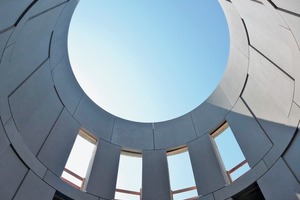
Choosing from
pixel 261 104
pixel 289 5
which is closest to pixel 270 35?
pixel 289 5

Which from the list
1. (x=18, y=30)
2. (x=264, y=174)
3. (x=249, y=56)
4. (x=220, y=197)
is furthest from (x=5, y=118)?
(x=249, y=56)

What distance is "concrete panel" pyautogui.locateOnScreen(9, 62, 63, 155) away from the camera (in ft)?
18.5

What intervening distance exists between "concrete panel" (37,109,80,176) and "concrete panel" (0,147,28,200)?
71 centimetres

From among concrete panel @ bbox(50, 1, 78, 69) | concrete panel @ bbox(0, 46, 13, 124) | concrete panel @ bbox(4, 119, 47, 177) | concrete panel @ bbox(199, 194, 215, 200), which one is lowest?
concrete panel @ bbox(199, 194, 215, 200)

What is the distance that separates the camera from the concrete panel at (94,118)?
7.78 metres

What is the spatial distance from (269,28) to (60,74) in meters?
5.26

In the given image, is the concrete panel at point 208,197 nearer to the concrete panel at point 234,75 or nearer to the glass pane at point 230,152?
the glass pane at point 230,152

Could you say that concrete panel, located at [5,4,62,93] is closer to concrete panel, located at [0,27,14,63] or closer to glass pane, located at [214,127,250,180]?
concrete panel, located at [0,27,14,63]

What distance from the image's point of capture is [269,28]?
18.5 ft

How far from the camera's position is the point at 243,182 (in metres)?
6.11

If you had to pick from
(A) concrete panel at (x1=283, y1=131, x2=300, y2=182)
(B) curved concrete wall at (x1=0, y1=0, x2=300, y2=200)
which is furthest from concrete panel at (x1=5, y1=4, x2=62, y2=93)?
(A) concrete panel at (x1=283, y1=131, x2=300, y2=182)

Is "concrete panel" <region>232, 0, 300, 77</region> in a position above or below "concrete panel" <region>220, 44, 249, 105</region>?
below

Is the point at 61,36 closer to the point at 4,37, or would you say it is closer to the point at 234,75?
the point at 4,37

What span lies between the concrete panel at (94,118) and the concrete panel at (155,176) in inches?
53.5
